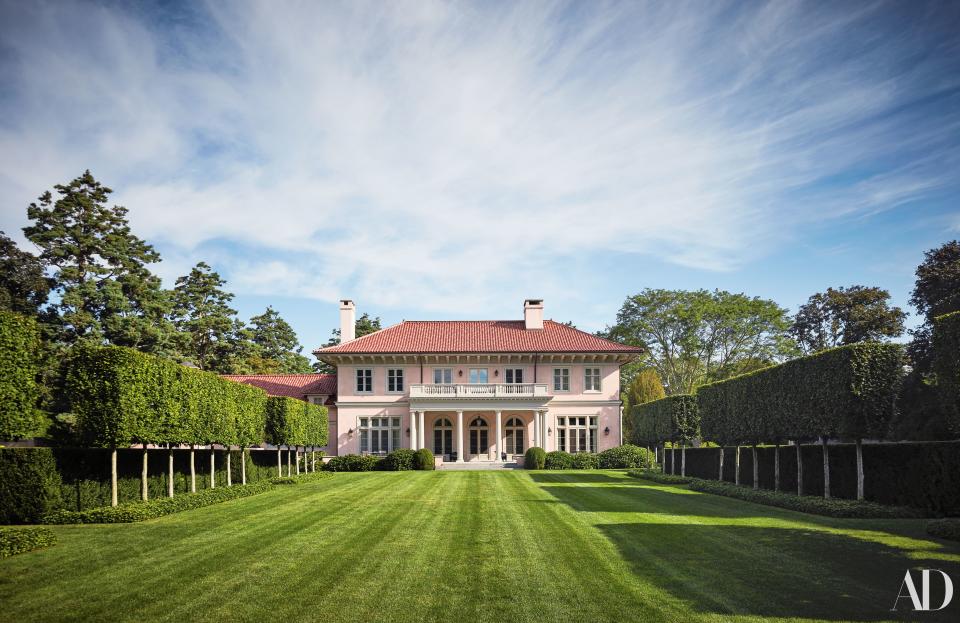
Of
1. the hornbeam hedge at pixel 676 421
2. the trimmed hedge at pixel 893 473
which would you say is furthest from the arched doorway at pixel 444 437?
the trimmed hedge at pixel 893 473

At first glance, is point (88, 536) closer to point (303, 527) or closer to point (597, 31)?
→ point (303, 527)

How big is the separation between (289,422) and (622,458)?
19.7 meters

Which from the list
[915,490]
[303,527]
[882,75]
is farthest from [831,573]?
[882,75]

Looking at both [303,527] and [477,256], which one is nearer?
[303,527]

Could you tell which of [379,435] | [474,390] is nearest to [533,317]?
[474,390]

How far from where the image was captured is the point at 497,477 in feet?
96.4

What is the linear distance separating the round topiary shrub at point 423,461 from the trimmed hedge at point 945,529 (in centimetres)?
2698

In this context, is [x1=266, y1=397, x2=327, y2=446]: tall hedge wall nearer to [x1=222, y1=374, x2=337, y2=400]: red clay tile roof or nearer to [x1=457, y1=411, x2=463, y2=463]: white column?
[x1=457, y1=411, x2=463, y2=463]: white column

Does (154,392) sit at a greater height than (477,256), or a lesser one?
lesser

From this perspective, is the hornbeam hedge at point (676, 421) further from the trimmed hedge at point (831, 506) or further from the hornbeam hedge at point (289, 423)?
the hornbeam hedge at point (289, 423)

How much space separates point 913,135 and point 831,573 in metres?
12.6

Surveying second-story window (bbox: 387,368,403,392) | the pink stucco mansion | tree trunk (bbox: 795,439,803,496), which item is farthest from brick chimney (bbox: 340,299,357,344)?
tree trunk (bbox: 795,439,803,496)

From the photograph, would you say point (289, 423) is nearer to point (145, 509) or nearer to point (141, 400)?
point (141, 400)

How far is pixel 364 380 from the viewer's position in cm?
4138
